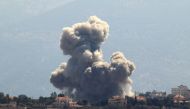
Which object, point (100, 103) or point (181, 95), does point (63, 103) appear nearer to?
point (100, 103)

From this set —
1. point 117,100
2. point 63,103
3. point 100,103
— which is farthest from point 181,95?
point 63,103

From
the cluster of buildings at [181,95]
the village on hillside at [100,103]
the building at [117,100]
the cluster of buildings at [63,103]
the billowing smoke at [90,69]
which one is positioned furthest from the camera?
the cluster of buildings at [181,95]

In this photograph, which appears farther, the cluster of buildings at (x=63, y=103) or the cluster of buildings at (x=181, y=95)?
the cluster of buildings at (x=181, y=95)

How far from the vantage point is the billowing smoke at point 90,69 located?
148375 millimetres

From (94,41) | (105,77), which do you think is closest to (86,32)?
(94,41)

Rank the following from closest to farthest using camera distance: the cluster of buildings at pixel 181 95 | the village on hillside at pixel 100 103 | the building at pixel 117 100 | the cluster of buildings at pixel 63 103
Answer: the village on hillside at pixel 100 103 → the building at pixel 117 100 → the cluster of buildings at pixel 63 103 → the cluster of buildings at pixel 181 95

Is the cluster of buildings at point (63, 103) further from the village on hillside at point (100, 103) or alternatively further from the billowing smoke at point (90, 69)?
the billowing smoke at point (90, 69)

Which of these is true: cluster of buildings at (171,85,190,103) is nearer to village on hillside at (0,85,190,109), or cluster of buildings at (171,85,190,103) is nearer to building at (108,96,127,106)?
village on hillside at (0,85,190,109)

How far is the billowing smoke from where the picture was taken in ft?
487

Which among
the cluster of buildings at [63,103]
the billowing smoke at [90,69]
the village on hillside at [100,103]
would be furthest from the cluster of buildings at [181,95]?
the cluster of buildings at [63,103]

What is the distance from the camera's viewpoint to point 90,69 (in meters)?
148

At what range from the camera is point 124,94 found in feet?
506

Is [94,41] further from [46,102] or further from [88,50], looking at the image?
[46,102]

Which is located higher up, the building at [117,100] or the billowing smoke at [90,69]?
the billowing smoke at [90,69]
